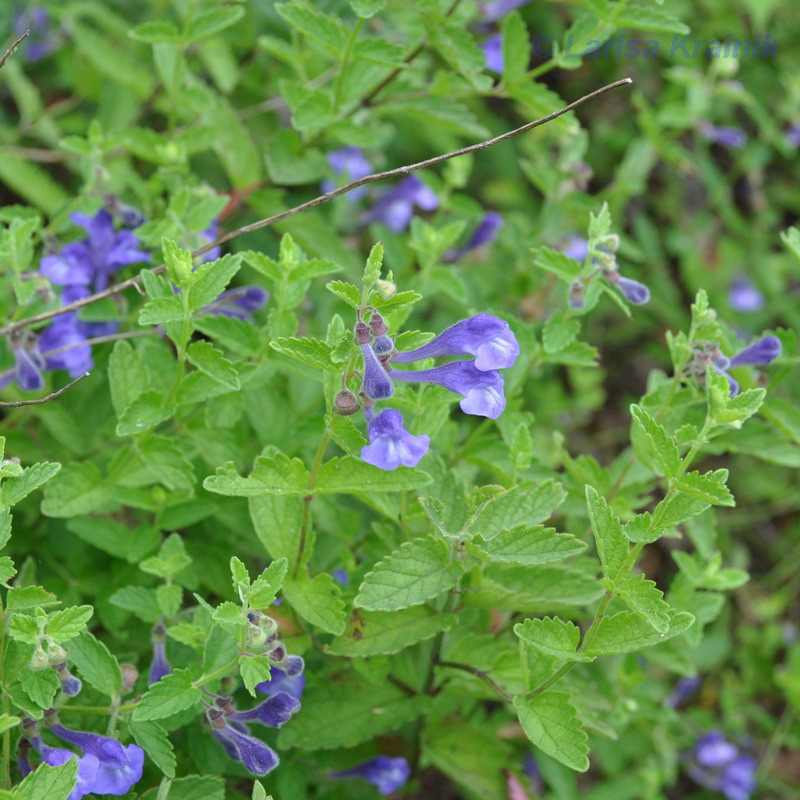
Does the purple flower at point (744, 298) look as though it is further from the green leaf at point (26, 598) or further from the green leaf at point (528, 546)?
the green leaf at point (26, 598)

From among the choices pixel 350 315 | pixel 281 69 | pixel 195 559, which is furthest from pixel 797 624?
pixel 281 69

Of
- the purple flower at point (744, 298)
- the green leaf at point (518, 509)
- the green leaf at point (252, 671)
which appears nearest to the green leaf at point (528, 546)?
the green leaf at point (518, 509)

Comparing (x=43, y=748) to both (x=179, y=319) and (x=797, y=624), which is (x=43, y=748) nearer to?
(x=179, y=319)

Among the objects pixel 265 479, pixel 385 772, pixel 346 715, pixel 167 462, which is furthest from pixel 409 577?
pixel 385 772

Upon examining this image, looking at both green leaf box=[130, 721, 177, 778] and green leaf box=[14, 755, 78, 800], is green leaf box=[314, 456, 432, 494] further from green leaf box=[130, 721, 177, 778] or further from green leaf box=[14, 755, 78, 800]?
green leaf box=[14, 755, 78, 800]

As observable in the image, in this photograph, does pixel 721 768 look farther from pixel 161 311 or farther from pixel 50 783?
pixel 161 311

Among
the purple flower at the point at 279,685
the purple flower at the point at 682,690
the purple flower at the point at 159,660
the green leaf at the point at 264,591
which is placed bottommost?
the purple flower at the point at 682,690

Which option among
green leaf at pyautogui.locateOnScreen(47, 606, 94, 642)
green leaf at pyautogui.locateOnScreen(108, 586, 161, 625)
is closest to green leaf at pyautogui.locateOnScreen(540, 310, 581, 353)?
green leaf at pyautogui.locateOnScreen(108, 586, 161, 625)
